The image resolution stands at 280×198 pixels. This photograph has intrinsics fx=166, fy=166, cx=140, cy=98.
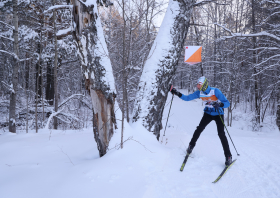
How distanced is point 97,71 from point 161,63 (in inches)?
47.0

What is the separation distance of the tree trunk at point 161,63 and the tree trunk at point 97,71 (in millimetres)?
682

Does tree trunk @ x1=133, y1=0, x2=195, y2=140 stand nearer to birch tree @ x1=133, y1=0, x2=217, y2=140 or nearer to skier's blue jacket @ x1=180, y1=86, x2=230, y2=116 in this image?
birch tree @ x1=133, y1=0, x2=217, y2=140

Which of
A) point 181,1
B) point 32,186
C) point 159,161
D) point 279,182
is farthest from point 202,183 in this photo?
point 181,1

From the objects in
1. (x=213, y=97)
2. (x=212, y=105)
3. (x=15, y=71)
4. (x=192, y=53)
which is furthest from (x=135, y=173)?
(x=15, y=71)

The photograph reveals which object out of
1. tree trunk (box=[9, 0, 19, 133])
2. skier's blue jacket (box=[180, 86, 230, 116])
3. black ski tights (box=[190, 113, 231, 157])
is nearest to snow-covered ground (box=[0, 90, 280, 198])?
black ski tights (box=[190, 113, 231, 157])

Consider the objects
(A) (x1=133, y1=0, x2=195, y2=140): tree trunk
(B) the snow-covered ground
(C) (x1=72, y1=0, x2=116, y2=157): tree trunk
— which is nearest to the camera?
(B) the snow-covered ground

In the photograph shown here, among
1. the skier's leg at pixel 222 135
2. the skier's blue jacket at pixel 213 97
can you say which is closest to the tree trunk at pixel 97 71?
the skier's blue jacket at pixel 213 97

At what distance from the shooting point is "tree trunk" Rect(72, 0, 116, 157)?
2631 millimetres

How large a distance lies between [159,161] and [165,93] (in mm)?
Result: 1312

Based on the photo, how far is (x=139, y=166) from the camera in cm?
231

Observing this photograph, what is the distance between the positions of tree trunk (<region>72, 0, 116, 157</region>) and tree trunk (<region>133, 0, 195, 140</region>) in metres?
0.68

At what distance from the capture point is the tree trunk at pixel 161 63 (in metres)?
3.12

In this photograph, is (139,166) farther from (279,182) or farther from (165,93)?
→ (279,182)

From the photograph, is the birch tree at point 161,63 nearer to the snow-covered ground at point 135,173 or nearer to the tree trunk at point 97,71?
the snow-covered ground at point 135,173
